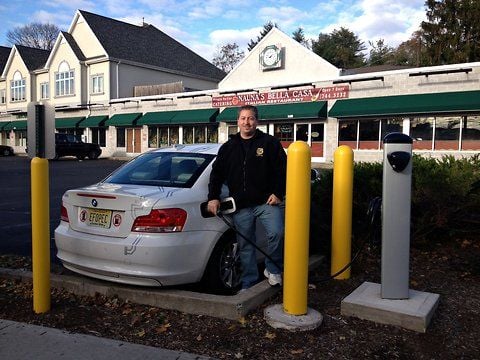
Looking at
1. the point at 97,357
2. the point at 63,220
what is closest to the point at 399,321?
the point at 97,357

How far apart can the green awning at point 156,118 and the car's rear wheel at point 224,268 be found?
90.9ft

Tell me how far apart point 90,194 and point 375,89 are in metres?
21.3

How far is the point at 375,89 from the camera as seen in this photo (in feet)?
76.4

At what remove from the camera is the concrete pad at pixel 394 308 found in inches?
138

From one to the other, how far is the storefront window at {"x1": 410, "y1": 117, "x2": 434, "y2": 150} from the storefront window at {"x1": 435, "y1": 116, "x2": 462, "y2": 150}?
333 millimetres

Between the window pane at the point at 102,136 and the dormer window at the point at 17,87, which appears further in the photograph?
the dormer window at the point at 17,87

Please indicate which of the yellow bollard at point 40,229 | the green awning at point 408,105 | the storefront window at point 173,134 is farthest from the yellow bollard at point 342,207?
the storefront window at point 173,134

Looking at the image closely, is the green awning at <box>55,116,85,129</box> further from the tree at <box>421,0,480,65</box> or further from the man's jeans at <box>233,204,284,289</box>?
the man's jeans at <box>233,204,284,289</box>

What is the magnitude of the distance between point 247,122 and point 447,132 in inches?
784

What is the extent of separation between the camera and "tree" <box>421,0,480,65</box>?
36594mm

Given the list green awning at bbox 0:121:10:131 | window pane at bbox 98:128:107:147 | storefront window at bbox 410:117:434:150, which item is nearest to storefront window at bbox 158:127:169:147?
window pane at bbox 98:128:107:147

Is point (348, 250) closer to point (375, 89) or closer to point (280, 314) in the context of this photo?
point (280, 314)

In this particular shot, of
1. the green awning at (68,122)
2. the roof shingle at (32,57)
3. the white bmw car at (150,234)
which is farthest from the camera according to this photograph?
the roof shingle at (32,57)

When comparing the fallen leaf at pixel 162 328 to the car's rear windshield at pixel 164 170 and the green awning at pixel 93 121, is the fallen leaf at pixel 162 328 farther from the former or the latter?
the green awning at pixel 93 121
